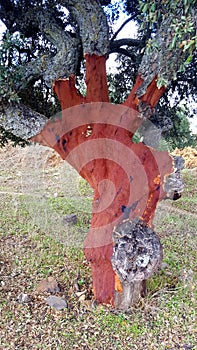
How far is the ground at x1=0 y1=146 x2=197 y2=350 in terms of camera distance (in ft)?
10.8

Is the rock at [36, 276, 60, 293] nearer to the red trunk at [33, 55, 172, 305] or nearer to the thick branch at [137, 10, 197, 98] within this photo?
the red trunk at [33, 55, 172, 305]

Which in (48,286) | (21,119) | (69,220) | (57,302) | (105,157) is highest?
(21,119)

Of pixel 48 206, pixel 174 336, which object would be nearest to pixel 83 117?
pixel 174 336

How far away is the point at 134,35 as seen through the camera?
4.78 meters

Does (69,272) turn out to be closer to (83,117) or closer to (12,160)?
(83,117)

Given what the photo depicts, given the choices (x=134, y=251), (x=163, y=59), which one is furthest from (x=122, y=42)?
(x=134, y=251)

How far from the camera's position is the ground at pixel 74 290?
328 cm

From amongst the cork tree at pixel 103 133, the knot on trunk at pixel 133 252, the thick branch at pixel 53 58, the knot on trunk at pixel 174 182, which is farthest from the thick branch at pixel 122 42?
the knot on trunk at pixel 133 252

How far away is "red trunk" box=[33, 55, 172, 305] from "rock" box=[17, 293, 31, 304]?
0.78m

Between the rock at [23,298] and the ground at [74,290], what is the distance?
24 millimetres

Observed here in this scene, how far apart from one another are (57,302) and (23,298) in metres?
0.40

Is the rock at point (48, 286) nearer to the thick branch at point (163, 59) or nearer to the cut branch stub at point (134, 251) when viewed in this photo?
the cut branch stub at point (134, 251)

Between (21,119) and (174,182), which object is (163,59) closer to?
(174,182)

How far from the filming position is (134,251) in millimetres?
3283
